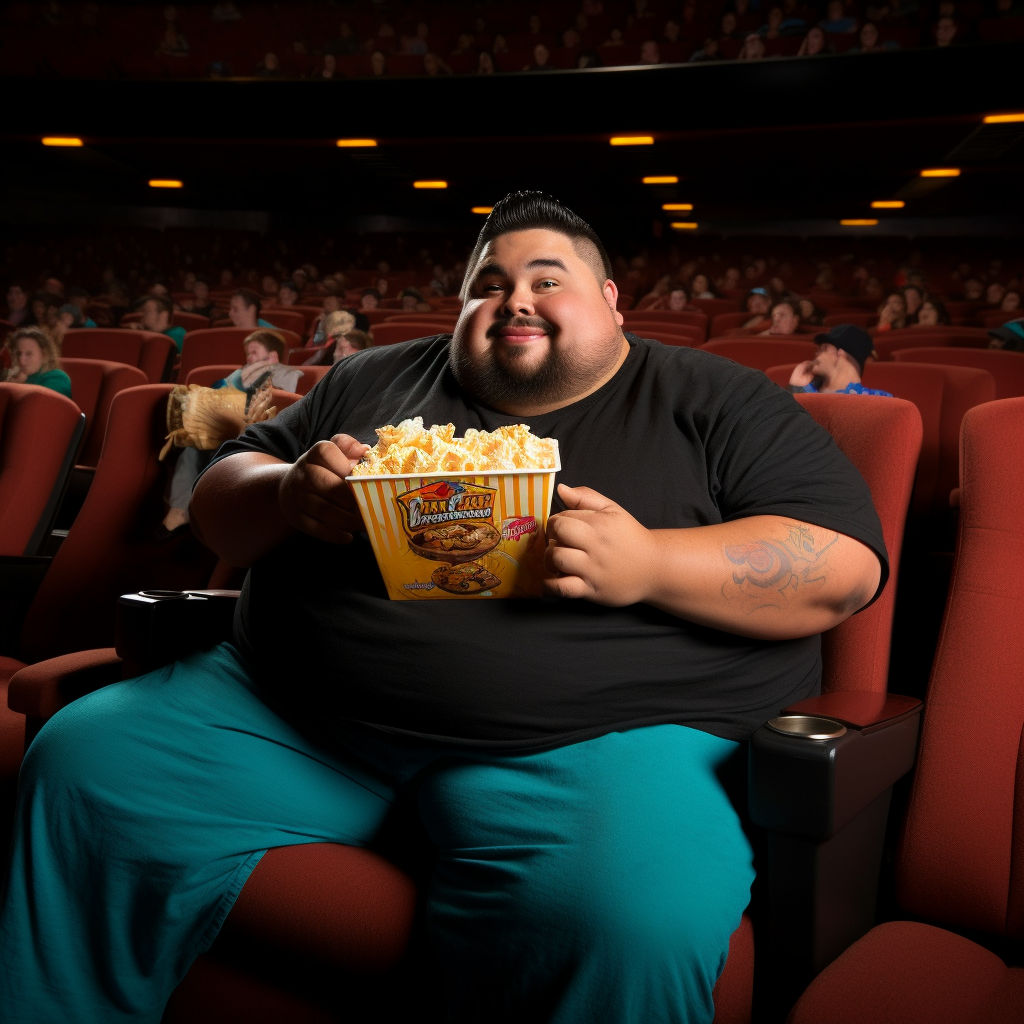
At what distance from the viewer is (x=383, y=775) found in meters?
0.97

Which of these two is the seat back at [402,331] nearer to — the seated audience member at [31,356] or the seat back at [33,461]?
the seated audience member at [31,356]

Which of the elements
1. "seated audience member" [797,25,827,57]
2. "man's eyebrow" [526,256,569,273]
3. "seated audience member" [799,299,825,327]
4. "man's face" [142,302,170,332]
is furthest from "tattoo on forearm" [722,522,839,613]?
"seated audience member" [797,25,827,57]

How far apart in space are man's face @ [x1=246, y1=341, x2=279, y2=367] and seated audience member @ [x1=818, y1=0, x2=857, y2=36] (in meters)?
7.09

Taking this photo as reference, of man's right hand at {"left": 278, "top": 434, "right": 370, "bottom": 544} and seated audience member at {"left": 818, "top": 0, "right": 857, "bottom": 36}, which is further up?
seated audience member at {"left": 818, "top": 0, "right": 857, "bottom": 36}

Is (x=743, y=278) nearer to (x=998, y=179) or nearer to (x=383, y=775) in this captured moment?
(x=998, y=179)

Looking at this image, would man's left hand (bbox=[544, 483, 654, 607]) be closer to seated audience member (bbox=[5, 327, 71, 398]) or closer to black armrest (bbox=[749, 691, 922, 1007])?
black armrest (bbox=[749, 691, 922, 1007])

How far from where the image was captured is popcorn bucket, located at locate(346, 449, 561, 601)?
2.59 feet

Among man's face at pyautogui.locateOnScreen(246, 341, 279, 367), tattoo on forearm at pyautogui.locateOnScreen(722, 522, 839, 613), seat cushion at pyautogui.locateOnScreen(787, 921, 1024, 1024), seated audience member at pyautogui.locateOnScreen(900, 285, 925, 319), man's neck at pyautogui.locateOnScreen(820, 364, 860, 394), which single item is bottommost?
seat cushion at pyautogui.locateOnScreen(787, 921, 1024, 1024)

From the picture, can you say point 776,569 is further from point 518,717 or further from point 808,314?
point 808,314

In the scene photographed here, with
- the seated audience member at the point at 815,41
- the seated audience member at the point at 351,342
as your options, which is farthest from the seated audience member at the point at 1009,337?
the seated audience member at the point at 815,41

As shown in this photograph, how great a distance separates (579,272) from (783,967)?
78 cm

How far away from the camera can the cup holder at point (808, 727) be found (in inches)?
29.8

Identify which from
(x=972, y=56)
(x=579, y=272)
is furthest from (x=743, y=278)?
(x=579, y=272)

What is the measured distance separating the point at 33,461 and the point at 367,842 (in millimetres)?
1128
